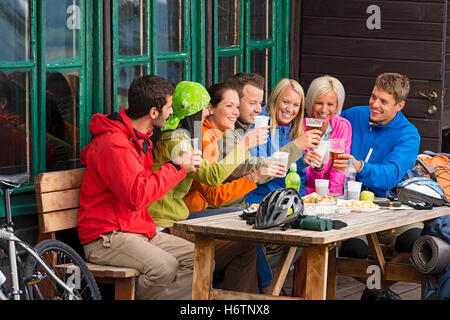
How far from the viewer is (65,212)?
15.2 ft

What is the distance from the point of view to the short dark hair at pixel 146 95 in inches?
181

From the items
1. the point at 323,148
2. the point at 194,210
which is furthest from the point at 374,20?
the point at 194,210

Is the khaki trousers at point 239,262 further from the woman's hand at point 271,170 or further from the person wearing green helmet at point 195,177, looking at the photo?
the woman's hand at point 271,170

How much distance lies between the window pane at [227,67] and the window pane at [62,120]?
1.55 metres

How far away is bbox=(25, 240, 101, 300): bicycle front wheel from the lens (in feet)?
13.8

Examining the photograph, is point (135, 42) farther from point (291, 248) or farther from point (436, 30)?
point (436, 30)

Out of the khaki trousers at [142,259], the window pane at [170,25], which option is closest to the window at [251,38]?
the window pane at [170,25]

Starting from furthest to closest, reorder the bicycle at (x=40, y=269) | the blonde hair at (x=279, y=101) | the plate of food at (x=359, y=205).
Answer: the blonde hair at (x=279, y=101) < the plate of food at (x=359, y=205) < the bicycle at (x=40, y=269)

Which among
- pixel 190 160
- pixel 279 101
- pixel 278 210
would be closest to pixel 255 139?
pixel 279 101

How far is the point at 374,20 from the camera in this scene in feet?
23.3

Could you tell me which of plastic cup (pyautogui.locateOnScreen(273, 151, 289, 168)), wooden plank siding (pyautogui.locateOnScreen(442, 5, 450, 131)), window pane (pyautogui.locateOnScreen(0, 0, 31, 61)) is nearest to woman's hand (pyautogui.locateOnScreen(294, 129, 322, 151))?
plastic cup (pyautogui.locateOnScreen(273, 151, 289, 168))

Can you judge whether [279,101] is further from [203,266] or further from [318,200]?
[203,266]

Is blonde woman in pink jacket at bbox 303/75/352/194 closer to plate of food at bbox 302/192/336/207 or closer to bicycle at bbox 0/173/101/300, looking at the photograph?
plate of food at bbox 302/192/336/207

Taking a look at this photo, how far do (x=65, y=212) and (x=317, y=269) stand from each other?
4.69 feet
